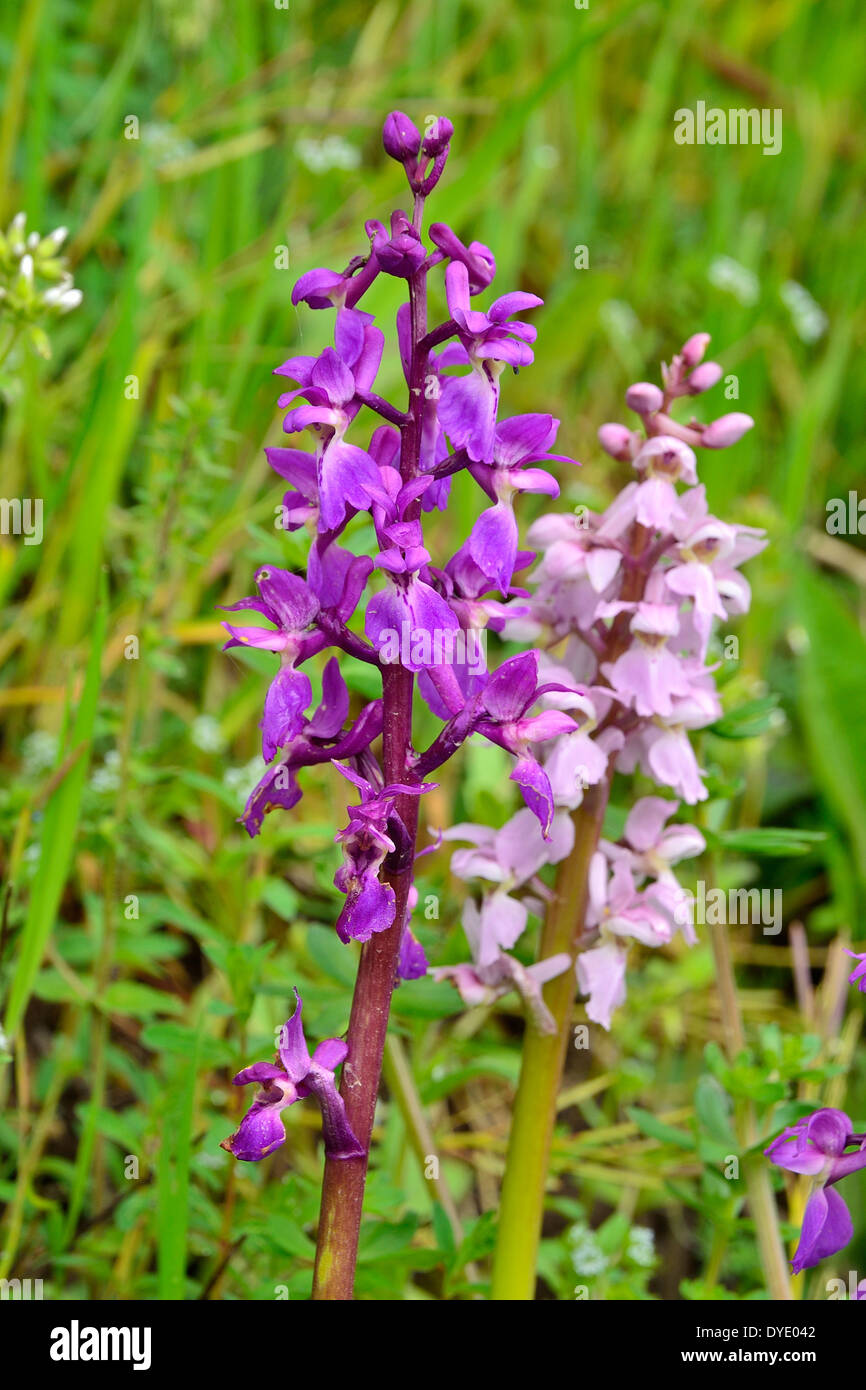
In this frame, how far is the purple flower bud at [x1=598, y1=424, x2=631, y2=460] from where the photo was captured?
1.53 metres

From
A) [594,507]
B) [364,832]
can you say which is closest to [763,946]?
[594,507]

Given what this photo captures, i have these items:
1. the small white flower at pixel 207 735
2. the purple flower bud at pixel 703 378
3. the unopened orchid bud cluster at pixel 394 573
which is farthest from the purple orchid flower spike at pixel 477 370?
the small white flower at pixel 207 735

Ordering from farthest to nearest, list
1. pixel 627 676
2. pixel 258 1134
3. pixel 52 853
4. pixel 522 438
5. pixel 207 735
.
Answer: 1. pixel 207 735
2. pixel 52 853
3. pixel 627 676
4. pixel 522 438
5. pixel 258 1134

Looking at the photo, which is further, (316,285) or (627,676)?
(627,676)

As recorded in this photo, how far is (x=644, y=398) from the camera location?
1.50 meters

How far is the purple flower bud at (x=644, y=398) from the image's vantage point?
149 cm

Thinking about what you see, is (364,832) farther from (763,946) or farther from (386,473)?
(763,946)

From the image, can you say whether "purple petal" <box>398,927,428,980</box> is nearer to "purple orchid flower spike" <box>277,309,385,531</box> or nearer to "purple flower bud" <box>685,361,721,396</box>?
"purple orchid flower spike" <box>277,309,385,531</box>

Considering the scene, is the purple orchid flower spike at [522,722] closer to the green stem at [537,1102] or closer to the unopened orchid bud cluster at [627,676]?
the unopened orchid bud cluster at [627,676]

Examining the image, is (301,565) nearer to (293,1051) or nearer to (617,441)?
(617,441)

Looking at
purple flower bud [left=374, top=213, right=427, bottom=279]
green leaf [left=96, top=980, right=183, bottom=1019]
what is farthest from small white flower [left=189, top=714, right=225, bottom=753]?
purple flower bud [left=374, top=213, right=427, bottom=279]

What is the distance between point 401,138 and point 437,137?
0.03 m

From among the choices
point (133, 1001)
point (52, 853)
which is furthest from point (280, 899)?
point (52, 853)

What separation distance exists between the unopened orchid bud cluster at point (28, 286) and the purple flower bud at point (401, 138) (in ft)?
1.92
